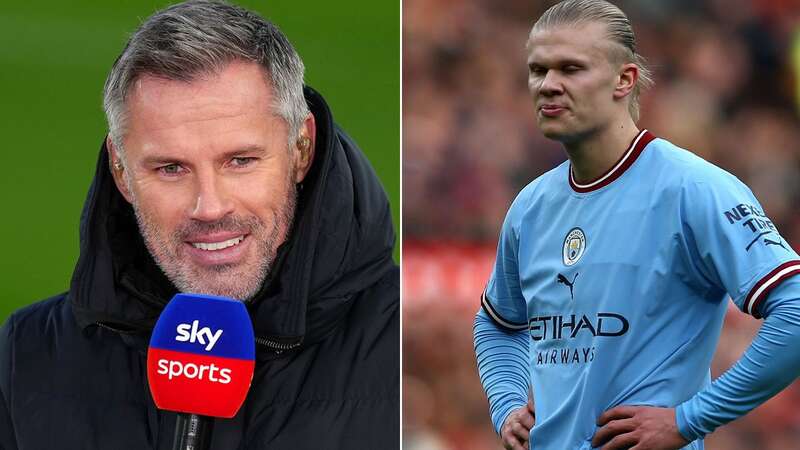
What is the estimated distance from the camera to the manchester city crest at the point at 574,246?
6.83 ft

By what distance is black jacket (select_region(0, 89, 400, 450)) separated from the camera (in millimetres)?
1791

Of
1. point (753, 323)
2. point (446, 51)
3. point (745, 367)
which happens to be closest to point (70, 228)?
point (745, 367)

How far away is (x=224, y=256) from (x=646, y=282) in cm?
67

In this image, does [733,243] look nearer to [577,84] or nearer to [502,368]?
[577,84]

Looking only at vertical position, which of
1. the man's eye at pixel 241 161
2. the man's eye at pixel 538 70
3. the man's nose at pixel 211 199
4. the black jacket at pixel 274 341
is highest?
the man's eye at pixel 538 70

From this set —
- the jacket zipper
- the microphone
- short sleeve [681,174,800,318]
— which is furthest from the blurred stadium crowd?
the microphone

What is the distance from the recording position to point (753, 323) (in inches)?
219

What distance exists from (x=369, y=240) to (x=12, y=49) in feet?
5.83

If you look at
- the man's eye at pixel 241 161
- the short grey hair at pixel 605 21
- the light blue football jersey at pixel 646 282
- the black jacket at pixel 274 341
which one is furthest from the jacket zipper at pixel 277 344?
the short grey hair at pixel 605 21

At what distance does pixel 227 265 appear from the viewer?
195cm

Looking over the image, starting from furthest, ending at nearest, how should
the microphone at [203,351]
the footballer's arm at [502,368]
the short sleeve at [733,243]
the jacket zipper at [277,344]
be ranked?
the footballer's arm at [502,368]
the short sleeve at [733,243]
the jacket zipper at [277,344]
the microphone at [203,351]

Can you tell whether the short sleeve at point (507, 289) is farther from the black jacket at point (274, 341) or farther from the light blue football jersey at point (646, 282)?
the black jacket at point (274, 341)

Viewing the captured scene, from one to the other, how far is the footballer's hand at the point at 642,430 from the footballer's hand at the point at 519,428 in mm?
256

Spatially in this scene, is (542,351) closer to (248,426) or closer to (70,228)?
(248,426)
